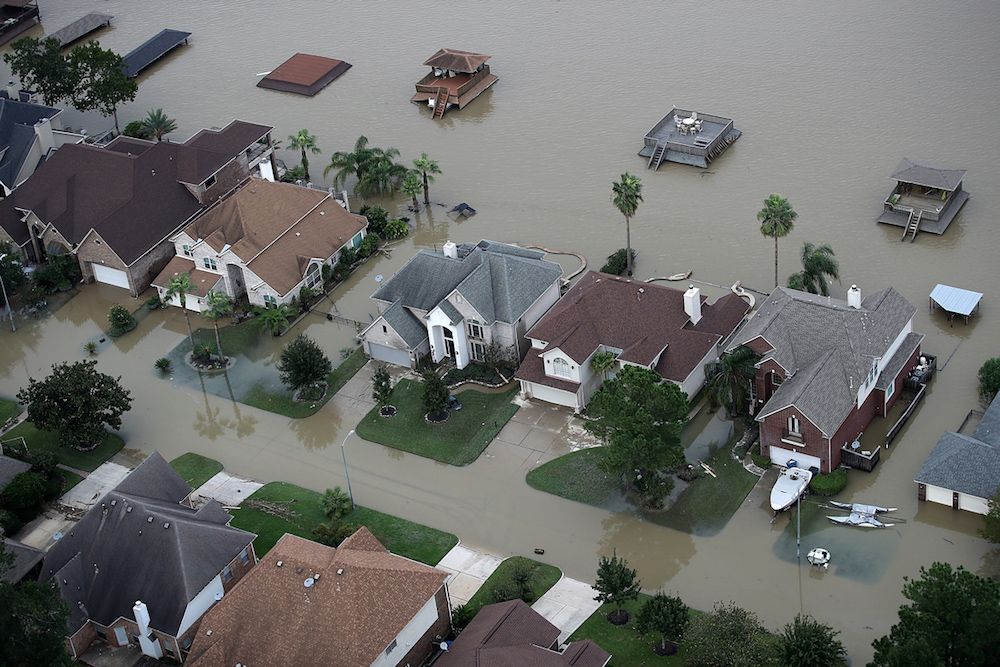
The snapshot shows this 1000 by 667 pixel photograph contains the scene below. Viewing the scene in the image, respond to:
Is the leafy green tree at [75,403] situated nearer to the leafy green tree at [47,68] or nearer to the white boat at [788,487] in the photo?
the white boat at [788,487]

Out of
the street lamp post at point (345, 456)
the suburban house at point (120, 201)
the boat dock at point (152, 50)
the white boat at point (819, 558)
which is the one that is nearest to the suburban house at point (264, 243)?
the suburban house at point (120, 201)

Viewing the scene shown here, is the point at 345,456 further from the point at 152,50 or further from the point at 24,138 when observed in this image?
the point at 152,50

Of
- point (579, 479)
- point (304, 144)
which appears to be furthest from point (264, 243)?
point (579, 479)

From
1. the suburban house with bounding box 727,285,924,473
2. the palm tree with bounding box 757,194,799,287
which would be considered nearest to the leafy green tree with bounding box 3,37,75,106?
the palm tree with bounding box 757,194,799,287

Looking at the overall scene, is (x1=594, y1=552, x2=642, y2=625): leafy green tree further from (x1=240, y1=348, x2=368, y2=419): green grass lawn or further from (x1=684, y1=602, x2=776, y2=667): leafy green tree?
(x1=240, y1=348, x2=368, y2=419): green grass lawn

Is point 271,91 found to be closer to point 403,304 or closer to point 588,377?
point 403,304

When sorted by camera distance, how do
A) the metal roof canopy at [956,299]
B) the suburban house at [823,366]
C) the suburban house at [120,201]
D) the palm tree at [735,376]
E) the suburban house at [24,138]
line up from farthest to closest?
the suburban house at [24,138]
the suburban house at [120,201]
the metal roof canopy at [956,299]
the palm tree at [735,376]
the suburban house at [823,366]
